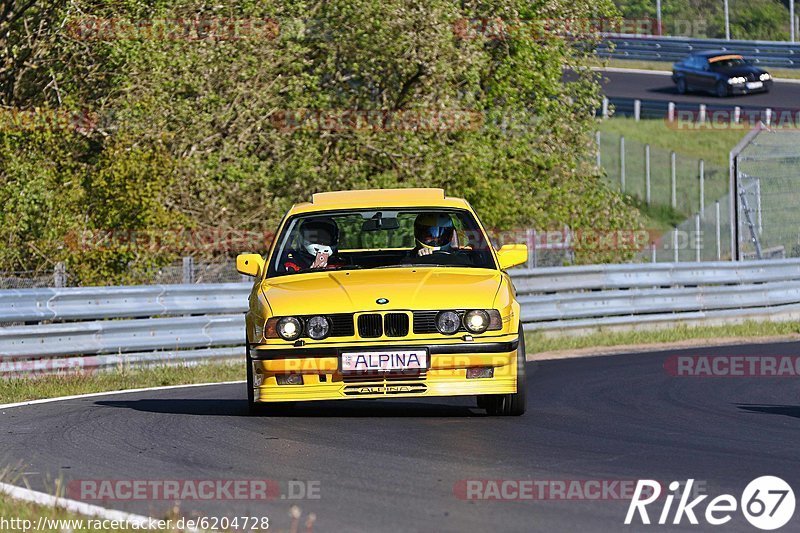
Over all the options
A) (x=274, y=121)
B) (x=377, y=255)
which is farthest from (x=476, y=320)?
(x=274, y=121)

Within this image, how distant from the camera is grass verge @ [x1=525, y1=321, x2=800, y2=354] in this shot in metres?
18.4

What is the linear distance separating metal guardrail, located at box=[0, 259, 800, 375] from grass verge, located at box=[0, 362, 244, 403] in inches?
7.2

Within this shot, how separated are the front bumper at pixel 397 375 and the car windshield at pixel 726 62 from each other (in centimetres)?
4104

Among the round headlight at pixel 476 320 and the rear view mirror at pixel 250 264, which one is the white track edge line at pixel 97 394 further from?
the round headlight at pixel 476 320

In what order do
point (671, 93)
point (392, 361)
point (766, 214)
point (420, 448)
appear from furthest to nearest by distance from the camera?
point (671, 93) → point (766, 214) → point (392, 361) → point (420, 448)

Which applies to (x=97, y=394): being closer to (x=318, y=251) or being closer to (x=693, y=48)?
(x=318, y=251)

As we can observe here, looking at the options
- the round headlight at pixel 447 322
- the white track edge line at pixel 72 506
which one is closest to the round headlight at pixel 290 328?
the round headlight at pixel 447 322

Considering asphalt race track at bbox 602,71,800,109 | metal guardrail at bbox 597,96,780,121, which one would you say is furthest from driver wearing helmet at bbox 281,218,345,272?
asphalt race track at bbox 602,71,800,109

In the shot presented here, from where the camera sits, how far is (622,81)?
52.9m

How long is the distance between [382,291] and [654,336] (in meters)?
11.1

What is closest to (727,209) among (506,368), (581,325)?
(581,325)

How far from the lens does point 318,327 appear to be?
29.5 feet

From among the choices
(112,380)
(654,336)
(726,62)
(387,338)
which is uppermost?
(726,62)

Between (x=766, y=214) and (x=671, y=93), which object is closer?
(x=766, y=214)
